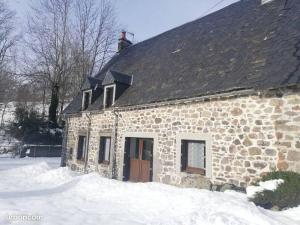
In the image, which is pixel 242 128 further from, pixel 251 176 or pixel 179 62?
pixel 179 62

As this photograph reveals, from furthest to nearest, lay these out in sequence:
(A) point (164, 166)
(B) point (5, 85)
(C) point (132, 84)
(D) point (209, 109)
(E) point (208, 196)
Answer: (B) point (5, 85) < (C) point (132, 84) < (A) point (164, 166) < (D) point (209, 109) < (E) point (208, 196)

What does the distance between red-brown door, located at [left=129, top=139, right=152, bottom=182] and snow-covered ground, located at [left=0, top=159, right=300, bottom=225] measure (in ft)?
7.45

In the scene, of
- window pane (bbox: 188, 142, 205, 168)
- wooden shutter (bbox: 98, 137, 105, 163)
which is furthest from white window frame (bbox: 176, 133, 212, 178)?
wooden shutter (bbox: 98, 137, 105, 163)

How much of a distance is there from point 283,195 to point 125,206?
360 centimetres

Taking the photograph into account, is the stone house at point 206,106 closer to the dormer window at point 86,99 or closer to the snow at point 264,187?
the dormer window at point 86,99

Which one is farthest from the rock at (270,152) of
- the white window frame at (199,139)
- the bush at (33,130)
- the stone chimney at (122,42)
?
the bush at (33,130)

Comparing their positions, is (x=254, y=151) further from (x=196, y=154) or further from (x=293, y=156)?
(x=196, y=154)

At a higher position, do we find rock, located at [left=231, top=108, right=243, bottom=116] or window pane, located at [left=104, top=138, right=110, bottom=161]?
rock, located at [left=231, top=108, right=243, bottom=116]

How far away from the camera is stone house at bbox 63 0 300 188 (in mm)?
6914

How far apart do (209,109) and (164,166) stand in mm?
2726

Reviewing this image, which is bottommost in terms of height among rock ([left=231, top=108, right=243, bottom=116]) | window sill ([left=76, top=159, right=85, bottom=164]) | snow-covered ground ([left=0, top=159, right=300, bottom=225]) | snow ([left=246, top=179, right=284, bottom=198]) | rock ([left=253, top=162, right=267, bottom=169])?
snow-covered ground ([left=0, top=159, right=300, bottom=225])

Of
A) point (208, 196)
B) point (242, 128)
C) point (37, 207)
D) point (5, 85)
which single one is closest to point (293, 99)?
point (242, 128)

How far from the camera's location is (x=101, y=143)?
43.8 feet

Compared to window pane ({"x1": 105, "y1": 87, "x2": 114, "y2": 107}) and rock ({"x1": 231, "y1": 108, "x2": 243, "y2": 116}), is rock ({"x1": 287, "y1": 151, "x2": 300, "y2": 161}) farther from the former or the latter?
window pane ({"x1": 105, "y1": 87, "x2": 114, "y2": 107})
